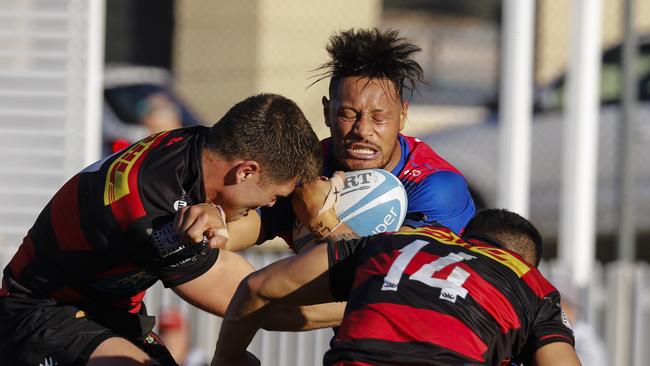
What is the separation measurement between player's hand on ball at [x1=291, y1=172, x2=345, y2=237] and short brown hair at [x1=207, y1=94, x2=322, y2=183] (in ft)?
0.33

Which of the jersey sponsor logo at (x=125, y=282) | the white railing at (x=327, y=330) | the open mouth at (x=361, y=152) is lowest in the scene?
the white railing at (x=327, y=330)

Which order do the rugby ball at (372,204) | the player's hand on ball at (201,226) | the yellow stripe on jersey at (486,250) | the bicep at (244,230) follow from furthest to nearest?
1. the bicep at (244,230)
2. the rugby ball at (372,204)
3. the player's hand on ball at (201,226)
4. the yellow stripe on jersey at (486,250)

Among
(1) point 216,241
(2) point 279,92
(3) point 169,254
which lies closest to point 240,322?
(1) point 216,241

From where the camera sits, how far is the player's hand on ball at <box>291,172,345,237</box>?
4.89 metres

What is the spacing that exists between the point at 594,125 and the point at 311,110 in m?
3.58

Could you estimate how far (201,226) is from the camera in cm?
439

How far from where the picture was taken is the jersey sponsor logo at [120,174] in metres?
4.68

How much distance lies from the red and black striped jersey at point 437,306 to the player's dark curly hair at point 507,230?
389 millimetres

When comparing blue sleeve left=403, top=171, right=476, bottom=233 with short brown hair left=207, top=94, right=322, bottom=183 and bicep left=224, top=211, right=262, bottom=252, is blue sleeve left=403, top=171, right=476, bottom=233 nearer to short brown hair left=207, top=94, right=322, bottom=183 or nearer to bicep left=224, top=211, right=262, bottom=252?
short brown hair left=207, top=94, right=322, bottom=183

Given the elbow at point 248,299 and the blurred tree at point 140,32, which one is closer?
the elbow at point 248,299

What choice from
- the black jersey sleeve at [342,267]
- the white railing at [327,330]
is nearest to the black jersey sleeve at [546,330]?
the black jersey sleeve at [342,267]

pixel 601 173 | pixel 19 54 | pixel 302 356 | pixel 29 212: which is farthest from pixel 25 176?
pixel 601 173

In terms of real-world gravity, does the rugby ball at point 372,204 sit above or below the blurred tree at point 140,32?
below

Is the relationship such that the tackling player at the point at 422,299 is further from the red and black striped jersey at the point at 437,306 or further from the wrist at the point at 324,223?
the wrist at the point at 324,223
